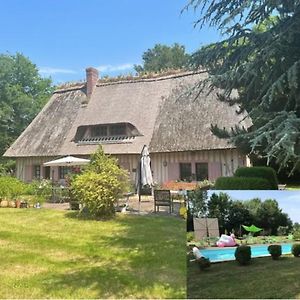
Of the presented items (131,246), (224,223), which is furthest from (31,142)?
(224,223)

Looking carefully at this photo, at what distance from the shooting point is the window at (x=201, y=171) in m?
19.6

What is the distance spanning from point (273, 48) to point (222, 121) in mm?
14021

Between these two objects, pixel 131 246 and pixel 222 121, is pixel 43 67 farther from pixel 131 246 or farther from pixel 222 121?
pixel 131 246

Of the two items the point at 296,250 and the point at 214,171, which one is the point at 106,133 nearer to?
the point at 214,171

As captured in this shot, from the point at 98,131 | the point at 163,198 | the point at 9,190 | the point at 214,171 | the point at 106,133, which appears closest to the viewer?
the point at 163,198

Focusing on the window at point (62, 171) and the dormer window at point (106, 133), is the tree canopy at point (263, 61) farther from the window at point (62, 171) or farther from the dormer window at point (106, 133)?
the window at point (62, 171)

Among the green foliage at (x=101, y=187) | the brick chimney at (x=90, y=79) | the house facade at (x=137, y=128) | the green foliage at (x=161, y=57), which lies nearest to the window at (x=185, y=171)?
the house facade at (x=137, y=128)

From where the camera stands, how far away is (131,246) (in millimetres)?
7438

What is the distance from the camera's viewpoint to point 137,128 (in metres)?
21.7

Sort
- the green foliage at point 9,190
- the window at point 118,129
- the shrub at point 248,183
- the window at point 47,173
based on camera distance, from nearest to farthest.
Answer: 1. the shrub at point 248,183
2. the green foliage at point 9,190
3. the window at point 118,129
4. the window at point 47,173

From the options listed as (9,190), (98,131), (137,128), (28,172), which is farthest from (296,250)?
(28,172)

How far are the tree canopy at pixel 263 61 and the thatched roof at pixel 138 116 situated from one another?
1147cm

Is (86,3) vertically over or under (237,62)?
over

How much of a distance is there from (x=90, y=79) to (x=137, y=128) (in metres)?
6.93
